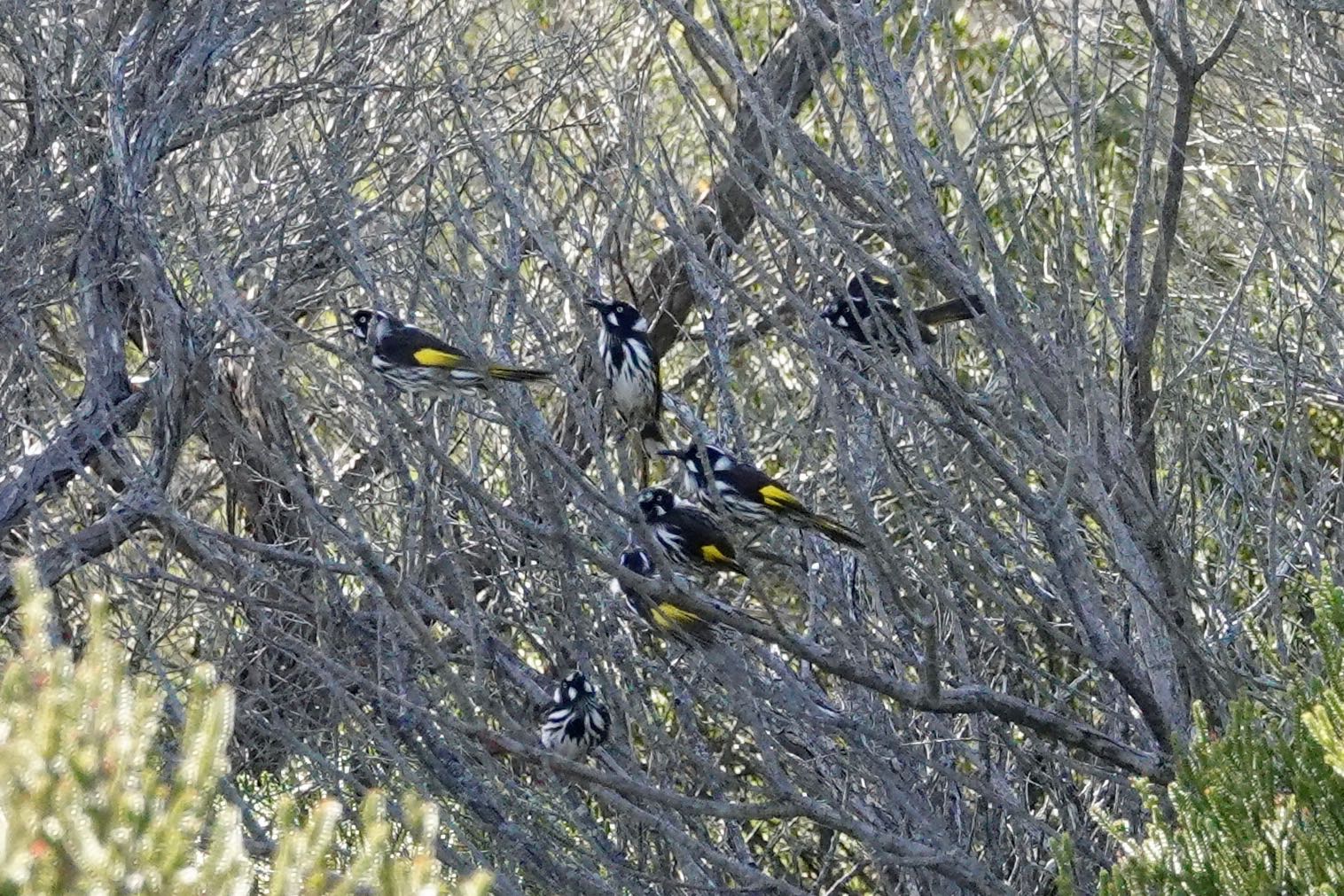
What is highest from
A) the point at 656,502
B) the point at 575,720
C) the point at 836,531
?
the point at 836,531

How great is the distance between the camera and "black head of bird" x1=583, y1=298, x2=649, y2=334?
6113 millimetres

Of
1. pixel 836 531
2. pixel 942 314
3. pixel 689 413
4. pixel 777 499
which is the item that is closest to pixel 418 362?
pixel 689 413

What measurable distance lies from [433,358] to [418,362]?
0.17ft

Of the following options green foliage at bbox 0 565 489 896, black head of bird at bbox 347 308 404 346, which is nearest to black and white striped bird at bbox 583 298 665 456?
black head of bird at bbox 347 308 404 346

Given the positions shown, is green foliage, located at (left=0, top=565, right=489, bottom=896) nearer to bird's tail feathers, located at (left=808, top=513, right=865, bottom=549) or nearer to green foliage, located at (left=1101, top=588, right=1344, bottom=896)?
green foliage, located at (left=1101, top=588, right=1344, bottom=896)

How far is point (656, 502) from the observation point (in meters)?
5.85

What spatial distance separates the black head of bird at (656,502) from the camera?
581 centimetres

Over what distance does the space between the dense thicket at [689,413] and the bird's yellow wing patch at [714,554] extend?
127 millimetres

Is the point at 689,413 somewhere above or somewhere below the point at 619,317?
below

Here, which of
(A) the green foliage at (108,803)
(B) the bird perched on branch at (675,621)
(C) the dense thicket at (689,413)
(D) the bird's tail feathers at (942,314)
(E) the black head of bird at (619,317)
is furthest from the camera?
(E) the black head of bird at (619,317)

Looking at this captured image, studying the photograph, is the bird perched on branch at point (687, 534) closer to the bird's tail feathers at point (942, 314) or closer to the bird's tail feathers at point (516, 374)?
the bird's tail feathers at point (516, 374)

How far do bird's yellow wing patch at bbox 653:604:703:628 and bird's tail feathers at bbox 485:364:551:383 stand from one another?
69 cm

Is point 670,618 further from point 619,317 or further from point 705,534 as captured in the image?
point 619,317

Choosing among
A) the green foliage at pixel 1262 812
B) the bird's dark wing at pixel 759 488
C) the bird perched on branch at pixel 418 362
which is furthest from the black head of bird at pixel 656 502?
the green foliage at pixel 1262 812
